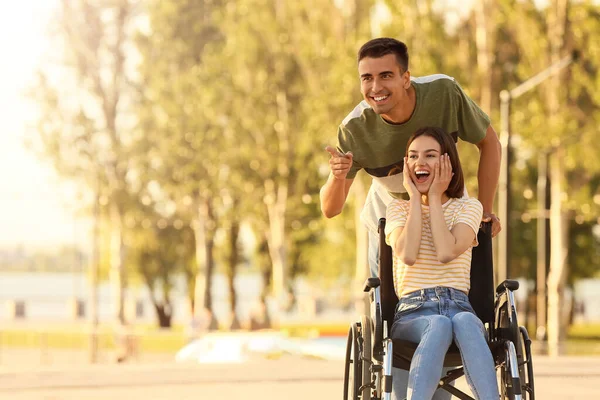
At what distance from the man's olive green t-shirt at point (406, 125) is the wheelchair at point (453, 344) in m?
0.30

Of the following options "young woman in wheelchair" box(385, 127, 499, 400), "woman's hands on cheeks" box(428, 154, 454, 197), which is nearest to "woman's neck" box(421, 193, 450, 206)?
"young woman in wheelchair" box(385, 127, 499, 400)

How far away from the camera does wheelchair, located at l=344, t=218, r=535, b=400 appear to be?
5.26 meters

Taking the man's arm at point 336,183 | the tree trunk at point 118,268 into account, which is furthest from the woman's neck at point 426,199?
the tree trunk at point 118,268

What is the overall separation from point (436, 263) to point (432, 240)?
9 cm

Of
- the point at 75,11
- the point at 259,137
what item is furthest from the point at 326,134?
the point at 75,11

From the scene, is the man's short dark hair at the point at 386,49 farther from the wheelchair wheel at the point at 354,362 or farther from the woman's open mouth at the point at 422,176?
the wheelchair wheel at the point at 354,362

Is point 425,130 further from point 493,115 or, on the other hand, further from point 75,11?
point 75,11

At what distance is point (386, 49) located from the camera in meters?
5.56

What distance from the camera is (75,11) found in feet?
140

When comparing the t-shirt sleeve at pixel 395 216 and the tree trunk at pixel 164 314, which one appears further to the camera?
the tree trunk at pixel 164 314

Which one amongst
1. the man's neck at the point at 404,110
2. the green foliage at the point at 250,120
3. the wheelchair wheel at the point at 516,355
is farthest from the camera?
the green foliage at the point at 250,120

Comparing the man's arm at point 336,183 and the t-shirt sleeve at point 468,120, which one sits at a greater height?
the t-shirt sleeve at point 468,120

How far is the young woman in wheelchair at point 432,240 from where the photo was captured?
5359 millimetres

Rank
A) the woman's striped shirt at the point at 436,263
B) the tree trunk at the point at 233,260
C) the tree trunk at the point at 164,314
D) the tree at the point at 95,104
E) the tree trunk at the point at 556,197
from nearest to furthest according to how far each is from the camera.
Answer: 1. the woman's striped shirt at the point at 436,263
2. the tree trunk at the point at 556,197
3. the tree at the point at 95,104
4. the tree trunk at the point at 233,260
5. the tree trunk at the point at 164,314
